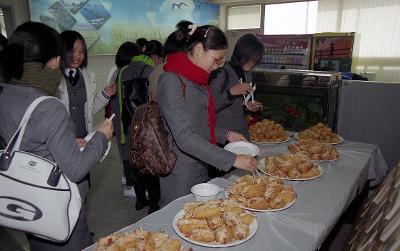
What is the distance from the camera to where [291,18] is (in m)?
5.64

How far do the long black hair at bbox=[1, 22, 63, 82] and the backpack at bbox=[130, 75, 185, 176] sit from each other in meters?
0.40

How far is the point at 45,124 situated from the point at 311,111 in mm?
2089

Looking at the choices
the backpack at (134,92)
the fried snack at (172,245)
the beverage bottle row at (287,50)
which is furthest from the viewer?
the beverage bottle row at (287,50)

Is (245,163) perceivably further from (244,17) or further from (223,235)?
(244,17)

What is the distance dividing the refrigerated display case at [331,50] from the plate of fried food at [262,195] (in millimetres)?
2915

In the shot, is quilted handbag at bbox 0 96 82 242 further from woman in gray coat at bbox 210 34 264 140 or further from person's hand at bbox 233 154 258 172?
woman in gray coat at bbox 210 34 264 140

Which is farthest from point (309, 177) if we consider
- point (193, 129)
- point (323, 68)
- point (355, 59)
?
Result: point (355, 59)

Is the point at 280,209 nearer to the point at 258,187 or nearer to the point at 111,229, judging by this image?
the point at 258,187

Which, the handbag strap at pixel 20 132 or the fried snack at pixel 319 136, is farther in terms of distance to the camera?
the fried snack at pixel 319 136

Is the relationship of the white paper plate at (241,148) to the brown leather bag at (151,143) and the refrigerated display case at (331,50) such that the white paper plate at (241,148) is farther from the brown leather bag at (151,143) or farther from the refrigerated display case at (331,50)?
the refrigerated display case at (331,50)

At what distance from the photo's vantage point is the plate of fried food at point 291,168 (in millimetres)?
1359

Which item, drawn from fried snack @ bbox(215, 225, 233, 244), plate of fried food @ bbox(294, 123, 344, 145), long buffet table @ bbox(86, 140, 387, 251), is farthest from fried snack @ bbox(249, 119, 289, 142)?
fried snack @ bbox(215, 225, 233, 244)

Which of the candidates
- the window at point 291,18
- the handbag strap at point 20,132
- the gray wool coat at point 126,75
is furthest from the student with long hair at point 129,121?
the window at point 291,18

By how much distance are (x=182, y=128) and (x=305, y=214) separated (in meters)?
0.53
